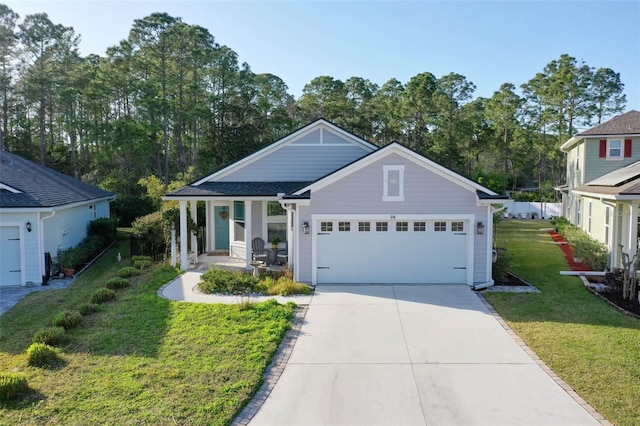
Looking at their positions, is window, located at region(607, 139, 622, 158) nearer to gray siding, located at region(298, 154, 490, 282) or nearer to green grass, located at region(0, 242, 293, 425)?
gray siding, located at region(298, 154, 490, 282)

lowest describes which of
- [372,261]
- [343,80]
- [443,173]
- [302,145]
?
[372,261]

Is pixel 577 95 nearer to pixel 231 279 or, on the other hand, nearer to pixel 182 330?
pixel 231 279

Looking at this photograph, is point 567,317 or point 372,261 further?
point 372,261

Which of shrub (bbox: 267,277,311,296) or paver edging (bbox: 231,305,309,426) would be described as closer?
paver edging (bbox: 231,305,309,426)

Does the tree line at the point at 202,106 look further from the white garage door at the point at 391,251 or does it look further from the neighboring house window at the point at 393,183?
the neighboring house window at the point at 393,183

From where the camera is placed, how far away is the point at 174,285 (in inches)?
505

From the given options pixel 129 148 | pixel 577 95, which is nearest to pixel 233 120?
pixel 129 148

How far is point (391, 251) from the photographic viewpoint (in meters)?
13.0

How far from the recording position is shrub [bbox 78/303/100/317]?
1002 centimetres

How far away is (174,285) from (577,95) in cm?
4200

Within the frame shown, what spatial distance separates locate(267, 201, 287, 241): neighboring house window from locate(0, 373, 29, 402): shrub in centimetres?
1055

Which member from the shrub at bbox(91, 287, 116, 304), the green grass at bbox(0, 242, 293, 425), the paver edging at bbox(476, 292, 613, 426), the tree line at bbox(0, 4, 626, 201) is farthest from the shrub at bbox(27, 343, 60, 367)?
the tree line at bbox(0, 4, 626, 201)

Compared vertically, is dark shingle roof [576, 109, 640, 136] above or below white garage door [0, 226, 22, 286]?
above

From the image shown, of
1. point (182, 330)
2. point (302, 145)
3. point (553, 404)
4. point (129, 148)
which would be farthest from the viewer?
point (129, 148)
